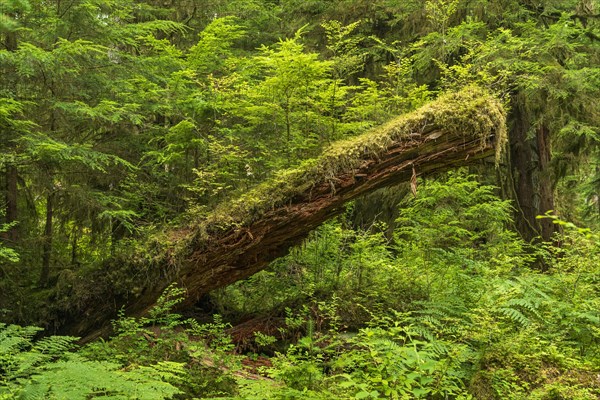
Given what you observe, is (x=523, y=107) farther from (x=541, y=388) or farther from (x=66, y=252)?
(x=66, y=252)

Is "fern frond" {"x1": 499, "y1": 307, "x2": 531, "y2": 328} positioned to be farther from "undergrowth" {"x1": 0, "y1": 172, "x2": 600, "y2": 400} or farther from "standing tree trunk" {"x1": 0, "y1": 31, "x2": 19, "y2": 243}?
"standing tree trunk" {"x1": 0, "y1": 31, "x2": 19, "y2": 243}

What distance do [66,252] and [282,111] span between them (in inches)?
176

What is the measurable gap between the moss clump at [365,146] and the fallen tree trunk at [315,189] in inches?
0.5

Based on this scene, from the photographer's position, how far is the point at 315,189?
6113mm

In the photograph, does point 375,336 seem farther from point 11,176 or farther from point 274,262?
point 11,176

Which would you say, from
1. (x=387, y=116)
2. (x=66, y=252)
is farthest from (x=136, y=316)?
(x=387, y=116)

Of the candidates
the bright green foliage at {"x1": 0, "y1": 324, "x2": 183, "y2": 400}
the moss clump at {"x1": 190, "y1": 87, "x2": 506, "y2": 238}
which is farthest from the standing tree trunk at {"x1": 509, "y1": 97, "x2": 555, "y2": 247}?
the bright green foliage at {"x1": 0, "y1": 324, "x2": 183, "y2": 400}

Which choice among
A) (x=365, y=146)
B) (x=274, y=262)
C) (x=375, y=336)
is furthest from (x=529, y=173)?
(x=375, y=336)

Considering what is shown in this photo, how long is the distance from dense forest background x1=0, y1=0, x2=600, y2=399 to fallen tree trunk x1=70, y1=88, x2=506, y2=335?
1.12 ft

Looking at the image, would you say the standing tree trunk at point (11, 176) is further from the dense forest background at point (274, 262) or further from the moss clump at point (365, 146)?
the moss clump at point (365, 146)

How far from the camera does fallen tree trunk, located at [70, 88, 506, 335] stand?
5770mm

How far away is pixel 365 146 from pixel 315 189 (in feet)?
2.74

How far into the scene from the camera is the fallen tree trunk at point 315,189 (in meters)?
5.77

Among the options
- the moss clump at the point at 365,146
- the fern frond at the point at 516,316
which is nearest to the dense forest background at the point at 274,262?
the fern frond at the point at 516,316
